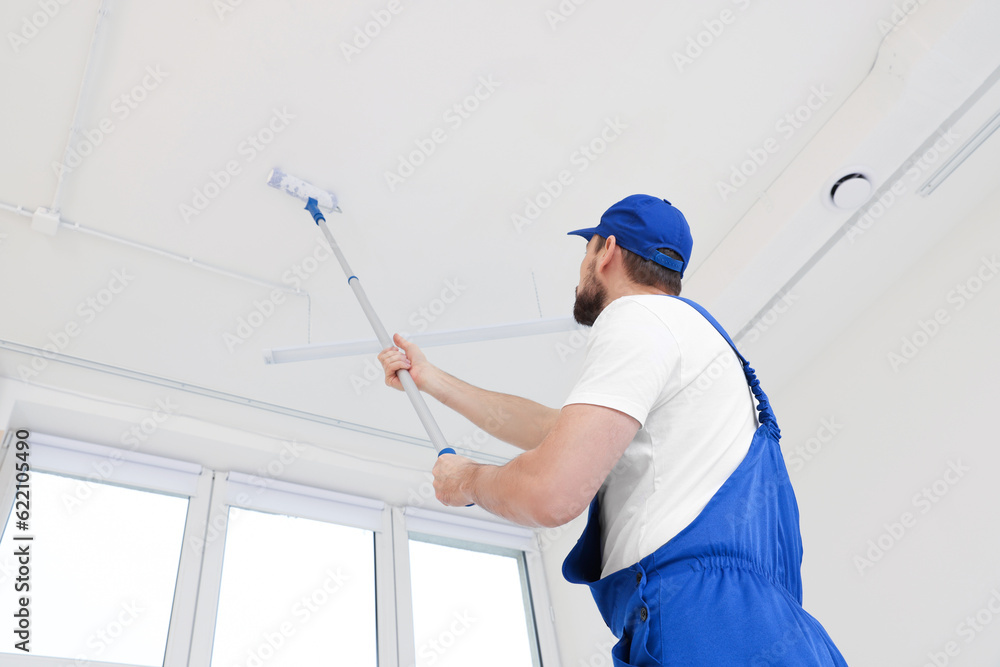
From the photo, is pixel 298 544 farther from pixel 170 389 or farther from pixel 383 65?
pixel 383 65

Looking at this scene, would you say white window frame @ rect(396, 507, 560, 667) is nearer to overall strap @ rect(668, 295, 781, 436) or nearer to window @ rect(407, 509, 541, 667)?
window @ rect(407, 509, 541, 667)

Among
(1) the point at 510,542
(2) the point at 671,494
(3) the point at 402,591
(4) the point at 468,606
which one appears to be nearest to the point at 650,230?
(2) the point at 671,494

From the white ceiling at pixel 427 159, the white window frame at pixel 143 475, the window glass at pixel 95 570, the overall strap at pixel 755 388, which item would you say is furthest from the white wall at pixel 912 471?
the window glass at pixel 95 570

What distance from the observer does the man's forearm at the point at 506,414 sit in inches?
71.9

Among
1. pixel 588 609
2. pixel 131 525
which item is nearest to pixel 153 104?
pixel 131 525

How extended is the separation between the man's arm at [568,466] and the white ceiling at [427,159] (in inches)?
67.8

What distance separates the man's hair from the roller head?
1442mm

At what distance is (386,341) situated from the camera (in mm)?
2330

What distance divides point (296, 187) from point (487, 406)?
45.4 inches

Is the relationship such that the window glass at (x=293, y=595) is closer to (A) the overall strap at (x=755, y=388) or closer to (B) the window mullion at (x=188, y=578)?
(B) the window mullion at (x=188, y=578)

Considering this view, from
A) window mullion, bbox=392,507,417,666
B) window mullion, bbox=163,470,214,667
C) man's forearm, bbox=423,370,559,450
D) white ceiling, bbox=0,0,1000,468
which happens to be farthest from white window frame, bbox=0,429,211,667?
man's forearm, bbox=423,370,559,450

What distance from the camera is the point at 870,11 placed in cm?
258

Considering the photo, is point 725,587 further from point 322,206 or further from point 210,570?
point 210,570

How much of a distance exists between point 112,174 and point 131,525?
1.55 meters
